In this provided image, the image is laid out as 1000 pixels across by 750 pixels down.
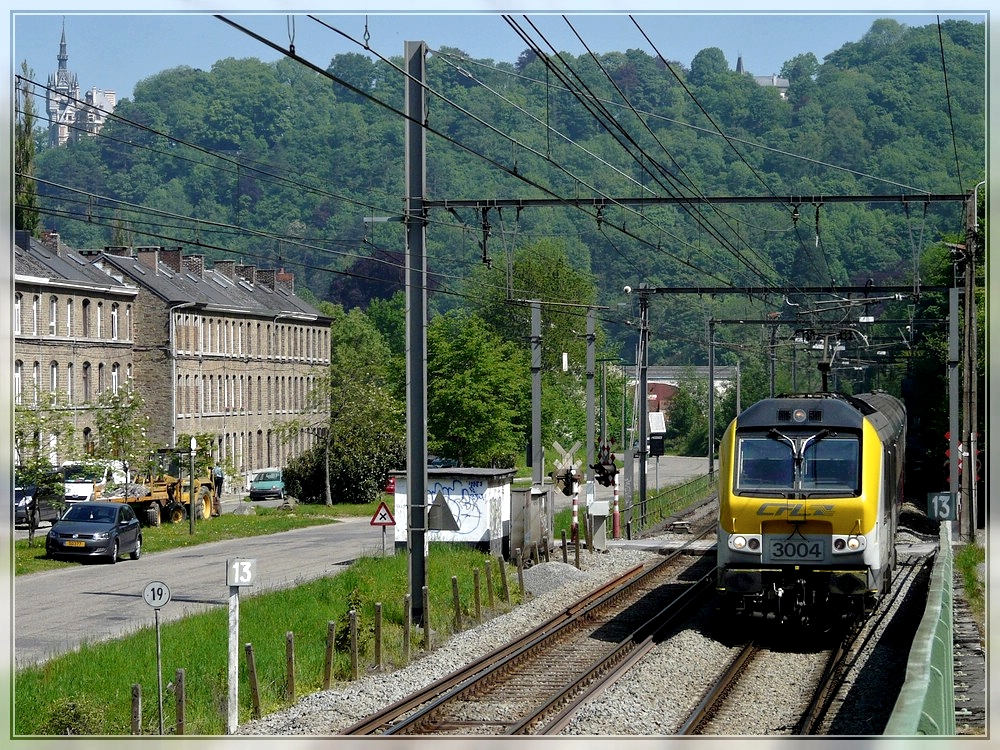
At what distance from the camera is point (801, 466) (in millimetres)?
19062

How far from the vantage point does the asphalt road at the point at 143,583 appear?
23.1 m

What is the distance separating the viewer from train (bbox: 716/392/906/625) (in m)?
18.6

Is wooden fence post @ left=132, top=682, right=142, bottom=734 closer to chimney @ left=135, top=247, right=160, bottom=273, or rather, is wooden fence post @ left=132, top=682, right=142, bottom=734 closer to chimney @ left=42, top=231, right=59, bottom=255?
chimney @ left=42, top=231, right=59, bottom=255

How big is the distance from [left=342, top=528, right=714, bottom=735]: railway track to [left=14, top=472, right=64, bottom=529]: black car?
18.1 metres

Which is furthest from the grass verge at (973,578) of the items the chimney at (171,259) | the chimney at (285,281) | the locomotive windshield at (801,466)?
the chimney at (285,281)

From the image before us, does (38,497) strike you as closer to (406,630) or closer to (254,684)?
(406,630)

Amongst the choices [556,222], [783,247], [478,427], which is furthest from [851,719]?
[556,222]

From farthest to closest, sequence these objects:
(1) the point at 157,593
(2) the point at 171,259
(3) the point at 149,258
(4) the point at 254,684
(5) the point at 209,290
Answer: (5) the point at 209,290
(2) the point at 171,259
(3) the point at 149,258
(4) the point at 254,684
(1) the point at 157,593

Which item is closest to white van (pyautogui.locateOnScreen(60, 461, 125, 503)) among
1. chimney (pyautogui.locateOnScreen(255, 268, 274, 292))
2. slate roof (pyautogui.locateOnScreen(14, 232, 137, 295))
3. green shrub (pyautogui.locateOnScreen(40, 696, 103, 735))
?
slate roof (pyautogui.locateOnScreen(14, 232, 137, 295))

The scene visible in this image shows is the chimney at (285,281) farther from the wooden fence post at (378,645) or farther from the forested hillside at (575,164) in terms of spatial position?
the wooden fence post at (378,645)

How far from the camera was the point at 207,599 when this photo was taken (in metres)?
27.3

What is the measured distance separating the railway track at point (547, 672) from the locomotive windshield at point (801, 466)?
2808mm

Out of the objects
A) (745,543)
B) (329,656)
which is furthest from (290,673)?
(745,543)

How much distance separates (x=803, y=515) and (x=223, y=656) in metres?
7.75
